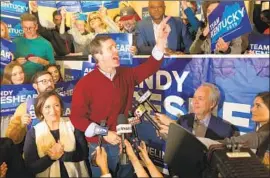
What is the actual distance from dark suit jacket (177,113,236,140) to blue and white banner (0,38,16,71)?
2.91 ft

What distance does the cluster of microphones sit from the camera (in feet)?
5.37

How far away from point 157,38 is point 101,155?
0.63m

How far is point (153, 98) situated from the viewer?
5.49 ft

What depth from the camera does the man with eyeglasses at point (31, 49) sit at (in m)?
1.65

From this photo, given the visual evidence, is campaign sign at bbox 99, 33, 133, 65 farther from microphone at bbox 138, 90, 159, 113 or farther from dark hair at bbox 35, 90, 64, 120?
dark hair at bbox 35, 90, 64, 120

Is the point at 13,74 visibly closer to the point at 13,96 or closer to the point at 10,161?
the point at 13,96

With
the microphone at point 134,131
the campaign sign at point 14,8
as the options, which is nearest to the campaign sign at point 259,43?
the microphone at point 134,131

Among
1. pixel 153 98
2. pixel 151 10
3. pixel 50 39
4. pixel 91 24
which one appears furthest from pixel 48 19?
pixel 153 98

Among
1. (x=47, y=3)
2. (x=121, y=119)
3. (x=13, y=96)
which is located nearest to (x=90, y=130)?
(x=121, y=119)

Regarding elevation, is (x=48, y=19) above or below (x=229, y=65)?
above

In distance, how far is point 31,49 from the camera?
1674 millimetres

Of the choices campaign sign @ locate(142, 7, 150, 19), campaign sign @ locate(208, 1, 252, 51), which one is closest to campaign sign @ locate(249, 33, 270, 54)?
campaign sign @ locate(208, 1, 252, 51)

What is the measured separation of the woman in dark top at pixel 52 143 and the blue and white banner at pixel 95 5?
46cm

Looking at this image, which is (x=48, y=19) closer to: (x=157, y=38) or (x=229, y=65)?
(x=157, y=38)
